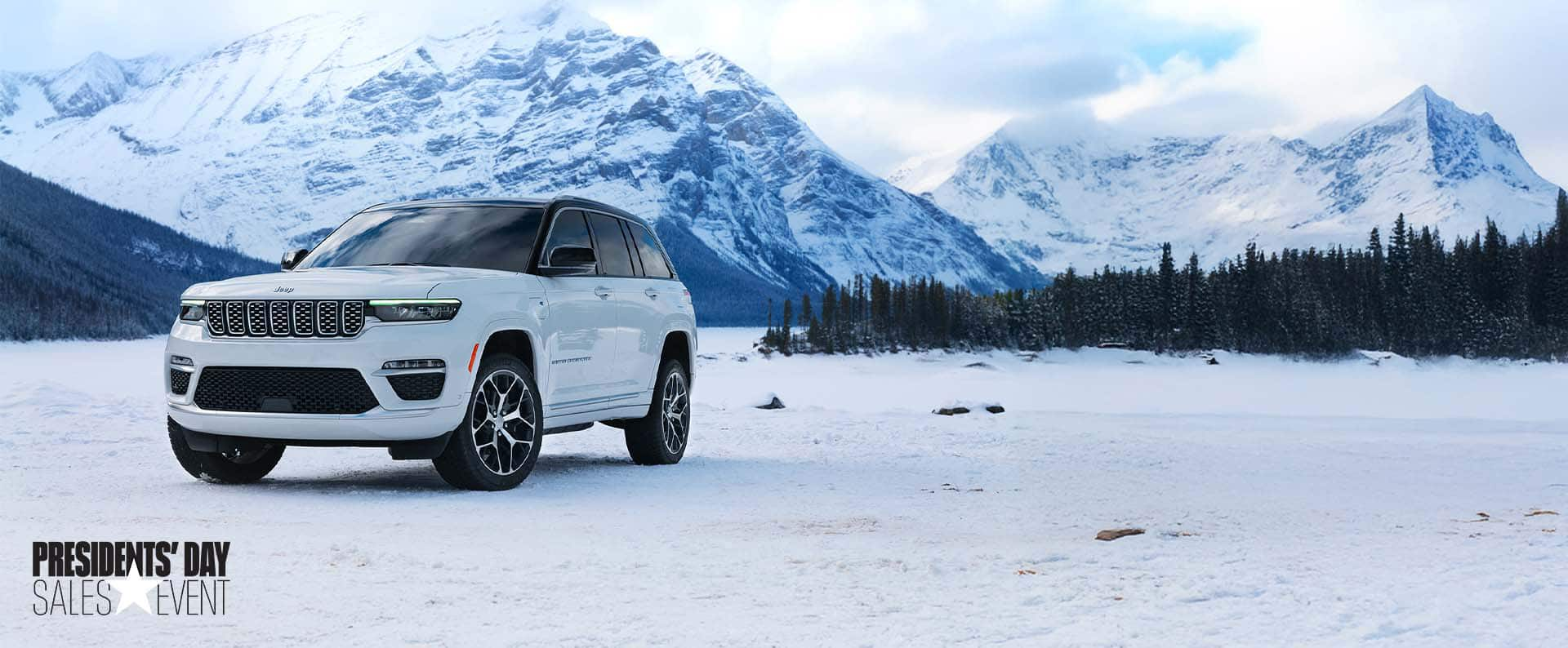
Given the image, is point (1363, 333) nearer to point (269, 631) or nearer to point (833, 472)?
point (833, 472)

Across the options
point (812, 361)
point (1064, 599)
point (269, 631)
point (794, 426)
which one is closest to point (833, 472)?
point (794, 426)

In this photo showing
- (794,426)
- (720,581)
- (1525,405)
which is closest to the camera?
(720,581)

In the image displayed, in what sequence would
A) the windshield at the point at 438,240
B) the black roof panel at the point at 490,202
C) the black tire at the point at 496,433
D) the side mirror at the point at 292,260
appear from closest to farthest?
the black tire at the point at 496,433, the windshield at the point at 438,240, the side mirror at the point at 292,260, the black roof panel at the point at 490,202

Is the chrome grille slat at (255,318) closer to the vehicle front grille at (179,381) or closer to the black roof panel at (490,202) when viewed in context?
the vehicle front grille at (179,381)

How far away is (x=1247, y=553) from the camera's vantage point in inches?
261

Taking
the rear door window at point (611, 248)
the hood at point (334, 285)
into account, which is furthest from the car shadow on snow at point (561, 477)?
the rear door window at point (611, 248)

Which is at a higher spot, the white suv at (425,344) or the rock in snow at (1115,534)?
the white suv at (425,344)

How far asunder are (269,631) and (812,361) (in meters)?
108

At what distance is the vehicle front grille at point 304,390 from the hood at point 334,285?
50 centimetres

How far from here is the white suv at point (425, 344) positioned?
8492mm

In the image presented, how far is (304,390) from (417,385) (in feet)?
2.44

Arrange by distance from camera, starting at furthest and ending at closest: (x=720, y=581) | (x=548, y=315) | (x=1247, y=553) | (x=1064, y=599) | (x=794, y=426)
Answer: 1. (x=794, y=426)
2. (x=548, y=315)
3. (x=1247, y=553)
4. (x=720, y=581)
5. (x=1064, y=599)

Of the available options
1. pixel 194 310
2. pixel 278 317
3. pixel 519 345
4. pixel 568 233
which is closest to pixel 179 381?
pixel 194 310

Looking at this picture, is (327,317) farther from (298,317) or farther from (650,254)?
(650,254)
